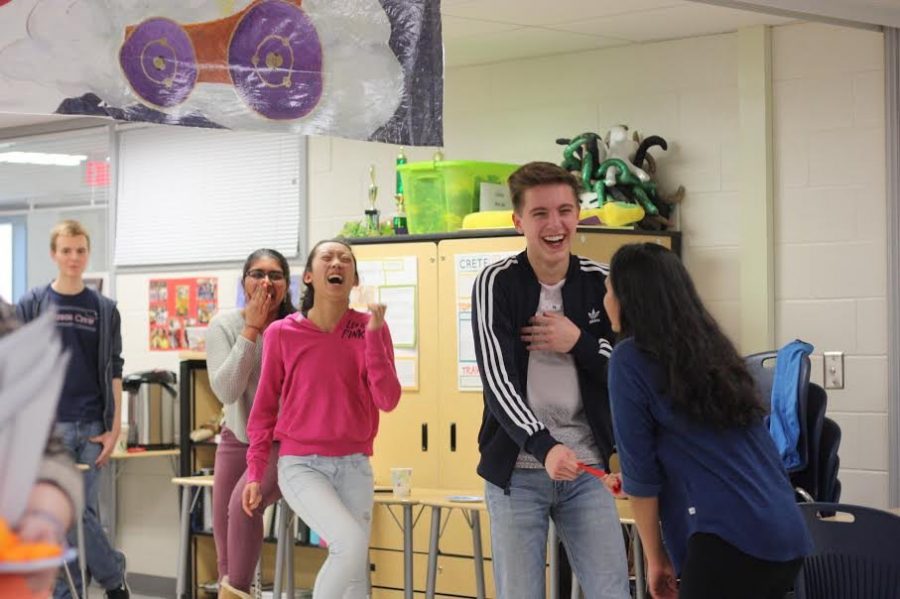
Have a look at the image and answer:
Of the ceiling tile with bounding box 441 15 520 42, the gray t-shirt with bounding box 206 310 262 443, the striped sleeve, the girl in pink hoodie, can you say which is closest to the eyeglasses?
the gray t-shirt with bounding box 206 310 262 443

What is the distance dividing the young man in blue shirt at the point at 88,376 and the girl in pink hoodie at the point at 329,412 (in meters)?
1.34

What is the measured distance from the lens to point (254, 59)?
3709mm

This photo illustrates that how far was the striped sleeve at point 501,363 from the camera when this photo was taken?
3.15 meters

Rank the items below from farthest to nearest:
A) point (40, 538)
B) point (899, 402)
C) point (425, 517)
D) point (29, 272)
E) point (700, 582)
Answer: point (29, 272) → point (425, 517) → point (899, 402) → point (700, 582) → point (40, 538)

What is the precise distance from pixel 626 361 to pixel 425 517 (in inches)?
134

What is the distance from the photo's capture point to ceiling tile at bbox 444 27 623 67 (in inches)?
236

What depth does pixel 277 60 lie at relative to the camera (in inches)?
147

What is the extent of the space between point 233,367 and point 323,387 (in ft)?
2.44

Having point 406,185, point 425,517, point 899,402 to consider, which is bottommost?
point 425,517

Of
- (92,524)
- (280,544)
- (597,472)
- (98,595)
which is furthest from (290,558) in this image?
(597,472)

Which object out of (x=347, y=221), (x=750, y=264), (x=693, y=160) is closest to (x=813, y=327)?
(x=750, y=264)

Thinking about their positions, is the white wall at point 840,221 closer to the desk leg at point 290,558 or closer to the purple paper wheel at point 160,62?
the desk leg at point 290,558

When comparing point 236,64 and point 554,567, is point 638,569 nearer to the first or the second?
point 554,567

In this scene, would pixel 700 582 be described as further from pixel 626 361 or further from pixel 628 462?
pixel 626 361
